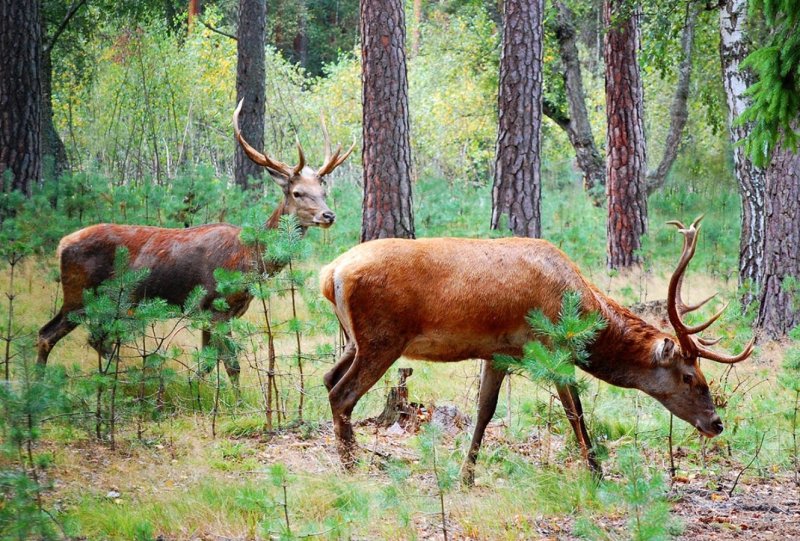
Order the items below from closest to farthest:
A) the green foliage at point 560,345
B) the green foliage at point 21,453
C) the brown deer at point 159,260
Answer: the green foliage at point 21,453, the green foliage at point 560,345, the brown deer at point 159,260

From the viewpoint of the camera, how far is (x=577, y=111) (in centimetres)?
1947

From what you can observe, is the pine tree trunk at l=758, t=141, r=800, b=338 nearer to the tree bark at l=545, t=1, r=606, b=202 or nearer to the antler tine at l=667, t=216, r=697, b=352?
the antler tine at l=667, t=216, r=697, b=352

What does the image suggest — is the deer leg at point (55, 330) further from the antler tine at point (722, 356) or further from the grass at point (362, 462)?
the antler tine at point (722, 356)

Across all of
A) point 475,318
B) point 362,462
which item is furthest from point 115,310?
point 475,318

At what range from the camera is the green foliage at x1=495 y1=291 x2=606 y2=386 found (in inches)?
185

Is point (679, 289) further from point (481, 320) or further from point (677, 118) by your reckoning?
point (677, 118)

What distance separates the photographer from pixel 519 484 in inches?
216

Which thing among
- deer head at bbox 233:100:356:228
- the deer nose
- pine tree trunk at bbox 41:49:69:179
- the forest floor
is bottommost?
the forest floor

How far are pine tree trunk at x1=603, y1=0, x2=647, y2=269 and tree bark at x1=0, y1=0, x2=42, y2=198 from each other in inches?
315

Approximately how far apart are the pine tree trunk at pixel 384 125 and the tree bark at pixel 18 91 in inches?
211

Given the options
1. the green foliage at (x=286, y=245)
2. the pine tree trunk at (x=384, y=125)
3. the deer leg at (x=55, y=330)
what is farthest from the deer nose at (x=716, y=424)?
the deer leg at (x=55, y=330)

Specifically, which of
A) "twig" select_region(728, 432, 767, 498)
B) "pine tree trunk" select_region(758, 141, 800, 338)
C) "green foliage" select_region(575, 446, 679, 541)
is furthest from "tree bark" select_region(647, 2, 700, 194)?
"green foliage" select_region(575, 446, 679, 541)

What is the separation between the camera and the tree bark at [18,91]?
1229 centimetres

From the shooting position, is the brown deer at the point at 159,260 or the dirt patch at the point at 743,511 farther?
the brown deer at the point at 159,260
